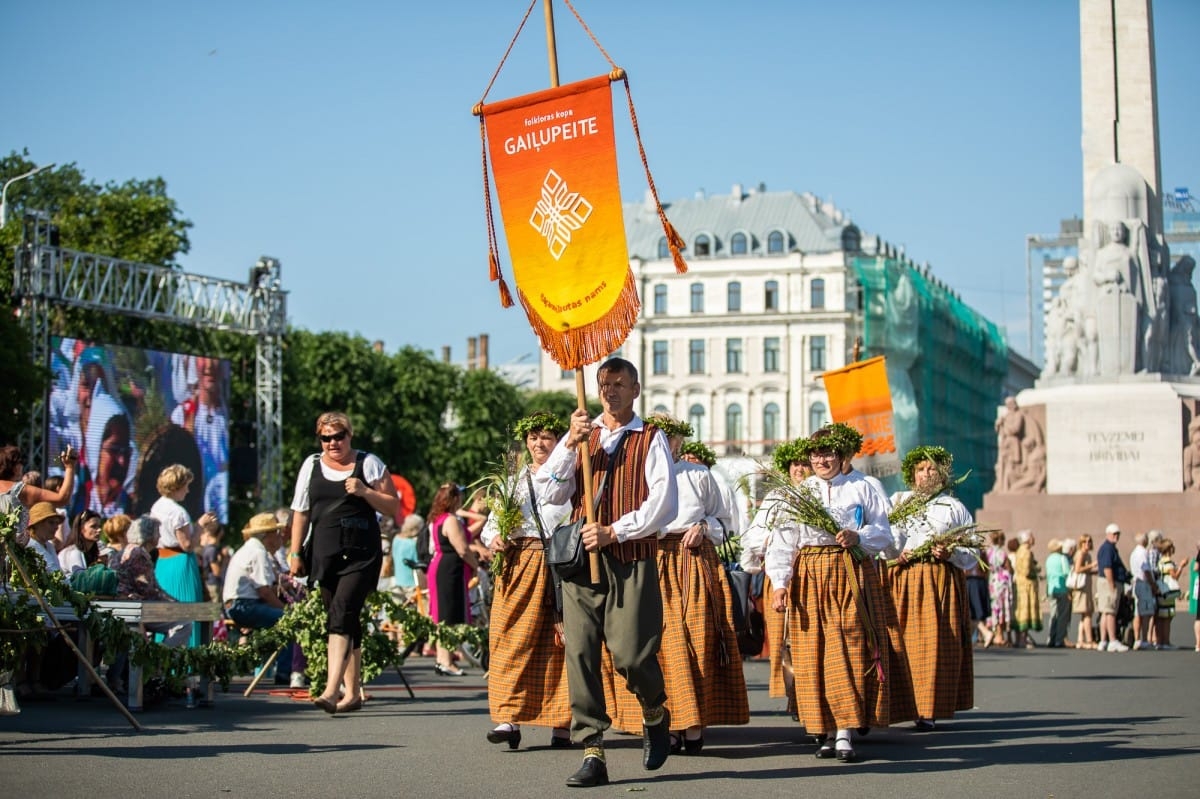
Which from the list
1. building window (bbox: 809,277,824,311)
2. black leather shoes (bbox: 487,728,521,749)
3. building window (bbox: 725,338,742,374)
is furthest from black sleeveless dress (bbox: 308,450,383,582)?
building window (bbox: 725,338,742,374)

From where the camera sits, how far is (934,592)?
11.9 metres

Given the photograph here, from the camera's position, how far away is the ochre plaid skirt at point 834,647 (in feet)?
31.7

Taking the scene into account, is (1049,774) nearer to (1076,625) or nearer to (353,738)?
(353,738)

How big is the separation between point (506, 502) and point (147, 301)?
28.3 meters

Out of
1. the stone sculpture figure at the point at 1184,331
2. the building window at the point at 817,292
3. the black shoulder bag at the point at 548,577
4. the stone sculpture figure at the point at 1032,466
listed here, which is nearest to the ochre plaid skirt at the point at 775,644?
the black shoulder bag at the point at 548,577

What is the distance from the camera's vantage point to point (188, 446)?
116ft

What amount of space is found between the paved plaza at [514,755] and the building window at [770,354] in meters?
82.1

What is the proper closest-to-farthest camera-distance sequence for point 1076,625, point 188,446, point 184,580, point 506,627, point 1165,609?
point 506,627 → point 184,580 → point 1165,609 → point 1076,625 → point 188,446

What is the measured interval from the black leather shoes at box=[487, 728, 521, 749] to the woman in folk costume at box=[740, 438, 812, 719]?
169 centimetres

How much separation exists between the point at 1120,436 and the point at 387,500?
22025mm

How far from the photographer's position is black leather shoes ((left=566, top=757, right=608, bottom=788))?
8389mm

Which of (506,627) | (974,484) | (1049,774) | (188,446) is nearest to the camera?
(1049,774)

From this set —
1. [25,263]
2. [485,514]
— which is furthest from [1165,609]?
[25,263]

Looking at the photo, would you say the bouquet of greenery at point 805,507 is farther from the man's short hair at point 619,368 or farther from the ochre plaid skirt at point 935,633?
the ochre plaid skirt at point 935,633
